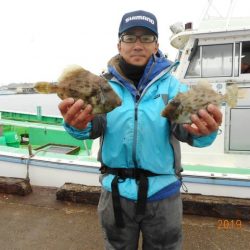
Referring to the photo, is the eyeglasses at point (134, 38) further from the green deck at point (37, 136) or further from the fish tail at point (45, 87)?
the green deck at point (37, 136)

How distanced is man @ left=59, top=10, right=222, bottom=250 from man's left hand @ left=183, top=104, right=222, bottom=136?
191 millimetres

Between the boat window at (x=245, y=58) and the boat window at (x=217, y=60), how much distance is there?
0.73 ft

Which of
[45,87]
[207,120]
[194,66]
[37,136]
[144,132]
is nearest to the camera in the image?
[207,120]

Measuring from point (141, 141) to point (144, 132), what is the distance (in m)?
0.07

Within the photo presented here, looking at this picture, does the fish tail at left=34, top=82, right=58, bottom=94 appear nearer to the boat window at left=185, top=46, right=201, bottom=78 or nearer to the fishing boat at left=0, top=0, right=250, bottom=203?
the fishing boat at left=0, top=0, right=250, bottom=203

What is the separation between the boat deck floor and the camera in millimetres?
3830

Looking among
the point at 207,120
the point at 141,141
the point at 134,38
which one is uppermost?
the point at 134,38

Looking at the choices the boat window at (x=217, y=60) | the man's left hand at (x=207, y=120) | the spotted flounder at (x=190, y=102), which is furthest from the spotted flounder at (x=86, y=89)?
the boat window at (x=217, y=60)

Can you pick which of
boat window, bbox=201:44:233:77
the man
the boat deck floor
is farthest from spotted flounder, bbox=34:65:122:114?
boat window, bbox=201:44:233:77

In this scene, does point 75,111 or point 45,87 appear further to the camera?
point 45,87

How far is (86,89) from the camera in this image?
2002mm

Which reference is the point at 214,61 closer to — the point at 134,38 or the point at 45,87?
the point at 134,38

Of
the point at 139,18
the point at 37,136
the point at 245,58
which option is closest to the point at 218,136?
the point at 245,58

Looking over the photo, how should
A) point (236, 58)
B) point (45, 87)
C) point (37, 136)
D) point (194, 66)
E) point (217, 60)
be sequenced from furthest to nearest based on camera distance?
1. point (37, 136)
2. point (194, 66)
3. point (217, 60)
4. point (236, 58)
5. point (45, 87)
